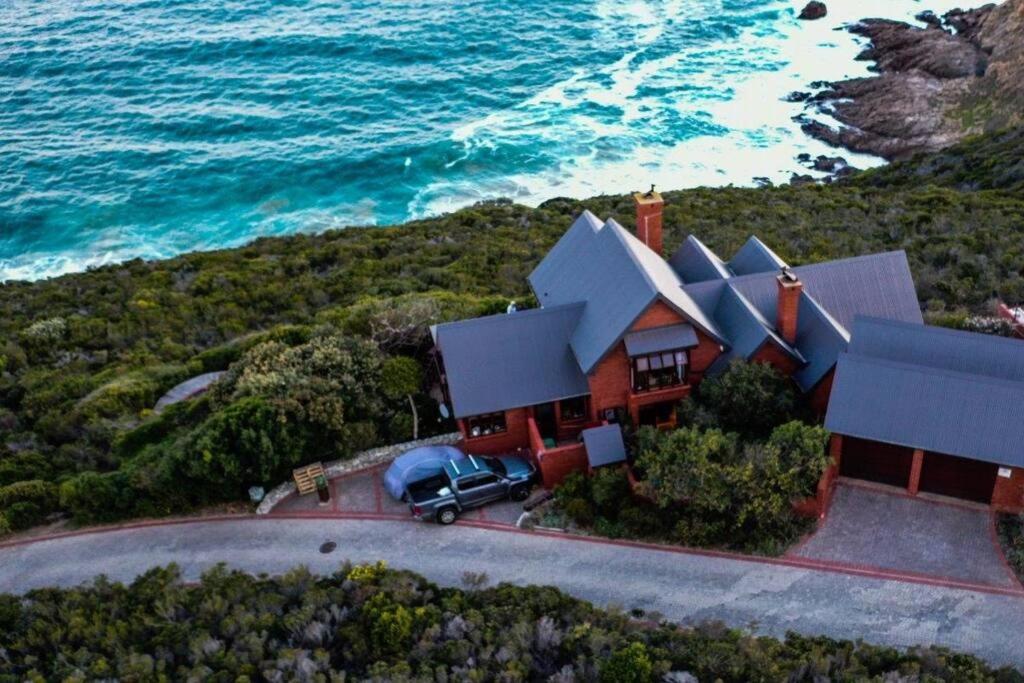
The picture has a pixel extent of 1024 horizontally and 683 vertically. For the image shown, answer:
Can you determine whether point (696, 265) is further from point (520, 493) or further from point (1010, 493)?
point (1010, 493)

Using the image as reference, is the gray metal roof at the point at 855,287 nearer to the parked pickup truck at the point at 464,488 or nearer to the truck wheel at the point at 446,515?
the parked pickup truck at the point at 464,488

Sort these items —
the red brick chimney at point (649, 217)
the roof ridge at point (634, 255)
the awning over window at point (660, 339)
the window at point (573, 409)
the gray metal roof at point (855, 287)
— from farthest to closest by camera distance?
the red brick chimney at point (649, 217) → the gray metal roof at point (855, 287) → the window at point (573, 409) → the awning over window at point (660, 339) → the roof ridge at point (634, 255)

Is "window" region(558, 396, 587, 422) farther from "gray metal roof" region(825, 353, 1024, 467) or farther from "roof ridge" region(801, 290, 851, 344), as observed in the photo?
"roof ridge" region(801, 290, 851, 344)

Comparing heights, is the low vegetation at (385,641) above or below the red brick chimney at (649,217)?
below

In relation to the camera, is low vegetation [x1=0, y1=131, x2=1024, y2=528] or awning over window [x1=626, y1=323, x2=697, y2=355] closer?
awning over window [x1=626, y1=323, x2=697, y2=355]

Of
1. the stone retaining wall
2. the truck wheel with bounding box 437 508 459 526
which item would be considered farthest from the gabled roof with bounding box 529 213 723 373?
the truck wheel with bounding box 437 508 459 526

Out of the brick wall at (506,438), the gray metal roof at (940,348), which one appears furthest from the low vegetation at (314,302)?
the gray metal roof at (940,348)
